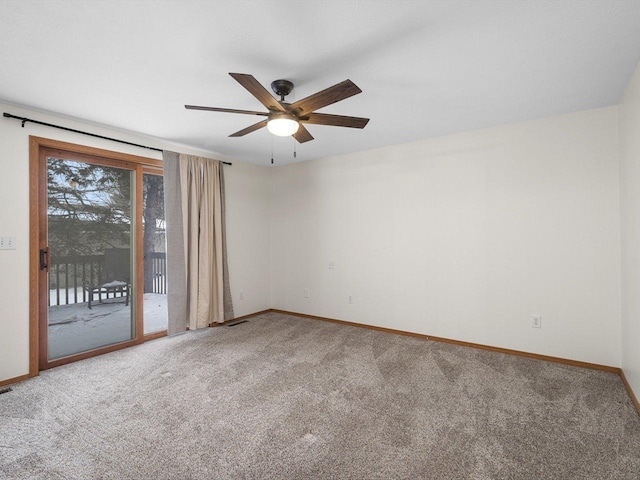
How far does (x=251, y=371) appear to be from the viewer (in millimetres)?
2928

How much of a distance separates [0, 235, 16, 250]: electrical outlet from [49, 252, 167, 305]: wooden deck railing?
344 millimetres

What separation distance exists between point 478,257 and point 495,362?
1114mm

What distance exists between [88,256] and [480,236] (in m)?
4.33

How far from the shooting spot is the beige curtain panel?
12.7 ft

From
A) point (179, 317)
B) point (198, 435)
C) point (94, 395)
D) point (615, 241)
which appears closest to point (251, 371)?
point (198, 435)

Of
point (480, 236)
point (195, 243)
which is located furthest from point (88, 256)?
point (480, 236)

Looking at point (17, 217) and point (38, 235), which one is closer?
point (17, 217)

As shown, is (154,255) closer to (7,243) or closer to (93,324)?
(93,324)

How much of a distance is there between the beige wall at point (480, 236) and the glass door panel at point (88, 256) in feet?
8.02

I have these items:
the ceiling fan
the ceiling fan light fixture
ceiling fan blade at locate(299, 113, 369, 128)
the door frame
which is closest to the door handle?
the door frame

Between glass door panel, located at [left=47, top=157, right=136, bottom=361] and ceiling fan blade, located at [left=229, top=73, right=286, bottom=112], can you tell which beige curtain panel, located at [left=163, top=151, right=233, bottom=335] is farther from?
ceiling fan blade, located at [left=229, top=73, right=286, bottom=112]

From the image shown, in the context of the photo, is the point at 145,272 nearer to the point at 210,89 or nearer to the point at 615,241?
the point at 210,89

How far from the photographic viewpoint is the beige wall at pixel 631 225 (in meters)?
2.26

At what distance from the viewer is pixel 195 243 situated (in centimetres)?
408
